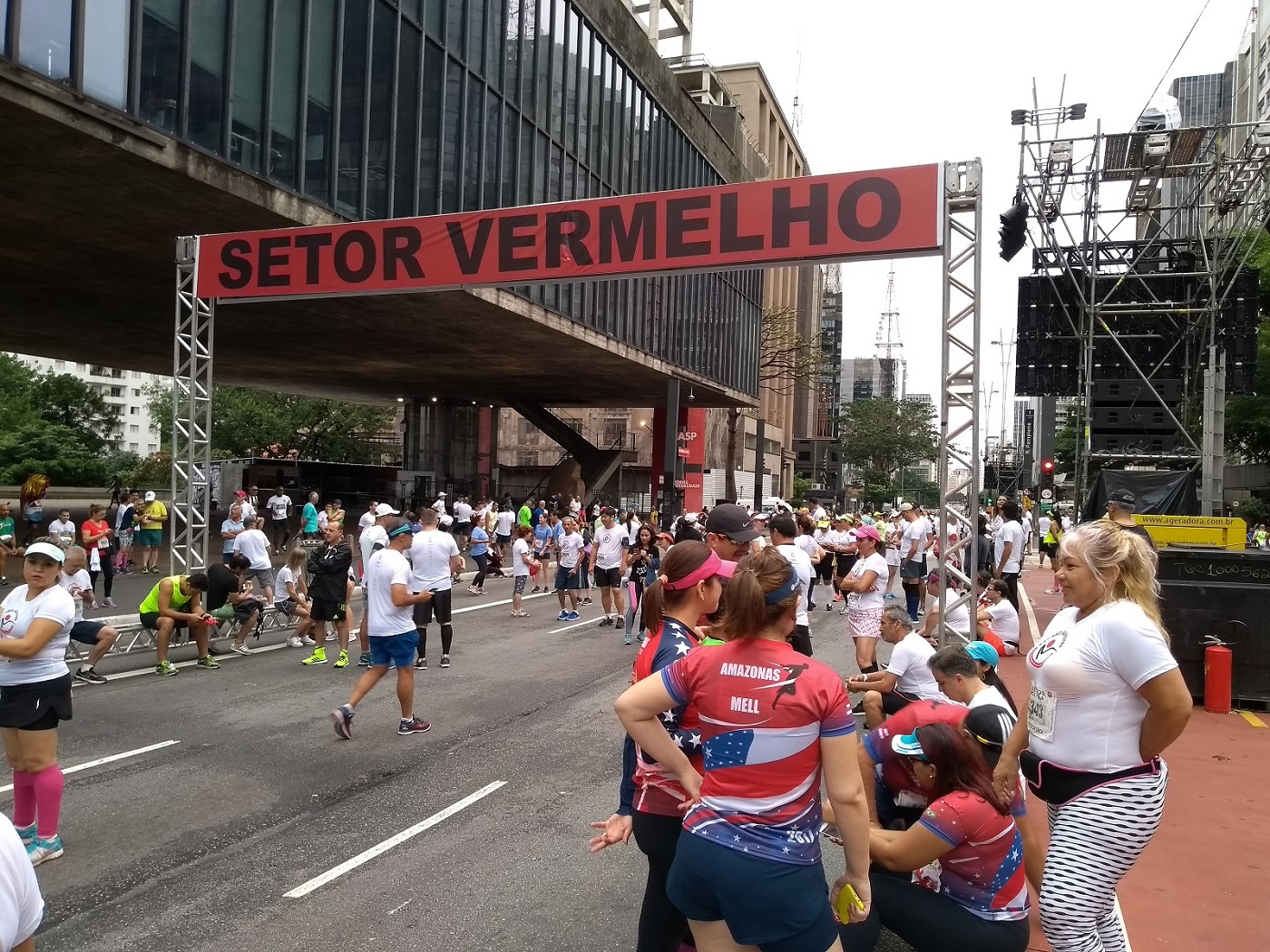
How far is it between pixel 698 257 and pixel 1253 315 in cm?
1331

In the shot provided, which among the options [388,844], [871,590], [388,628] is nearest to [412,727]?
[388,628]

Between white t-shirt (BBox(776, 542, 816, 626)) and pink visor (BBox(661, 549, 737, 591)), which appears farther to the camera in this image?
white t-shirt (BBox(776, 542, 816, 626))

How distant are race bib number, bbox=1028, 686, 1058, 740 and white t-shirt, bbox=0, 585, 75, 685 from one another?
4728mm

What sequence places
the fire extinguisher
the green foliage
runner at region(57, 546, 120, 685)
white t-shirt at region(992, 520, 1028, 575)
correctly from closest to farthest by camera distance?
1. runner at region(57, 546, 120, 685)
2. the fire extinguisher
3. white t-shirt at region(992, 520, 1028, 575)
4. the green foliage

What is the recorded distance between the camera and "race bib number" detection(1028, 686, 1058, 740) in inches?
116

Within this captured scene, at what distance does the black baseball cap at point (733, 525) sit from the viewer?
495 centimetres

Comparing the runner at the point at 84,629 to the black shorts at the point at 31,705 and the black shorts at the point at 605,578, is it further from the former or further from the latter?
the black shorts at the point at 605,578

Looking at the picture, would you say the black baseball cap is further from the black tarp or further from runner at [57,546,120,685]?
the black tarp

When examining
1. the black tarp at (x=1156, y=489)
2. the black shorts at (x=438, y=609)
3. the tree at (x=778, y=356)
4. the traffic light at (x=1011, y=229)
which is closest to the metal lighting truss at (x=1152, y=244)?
the black tarp at (x=1156, y=489)

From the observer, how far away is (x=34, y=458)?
51.1 m

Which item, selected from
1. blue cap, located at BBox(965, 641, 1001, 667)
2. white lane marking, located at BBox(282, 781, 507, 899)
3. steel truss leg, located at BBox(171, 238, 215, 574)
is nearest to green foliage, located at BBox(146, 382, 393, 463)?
steel truss leg, located at BBox(171, 238, 215, 574)

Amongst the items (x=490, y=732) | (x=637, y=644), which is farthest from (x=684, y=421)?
(x=490, y=732)

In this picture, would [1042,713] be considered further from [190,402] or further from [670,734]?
[190,402]

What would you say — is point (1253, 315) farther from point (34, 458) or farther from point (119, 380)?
point (119, 380)
